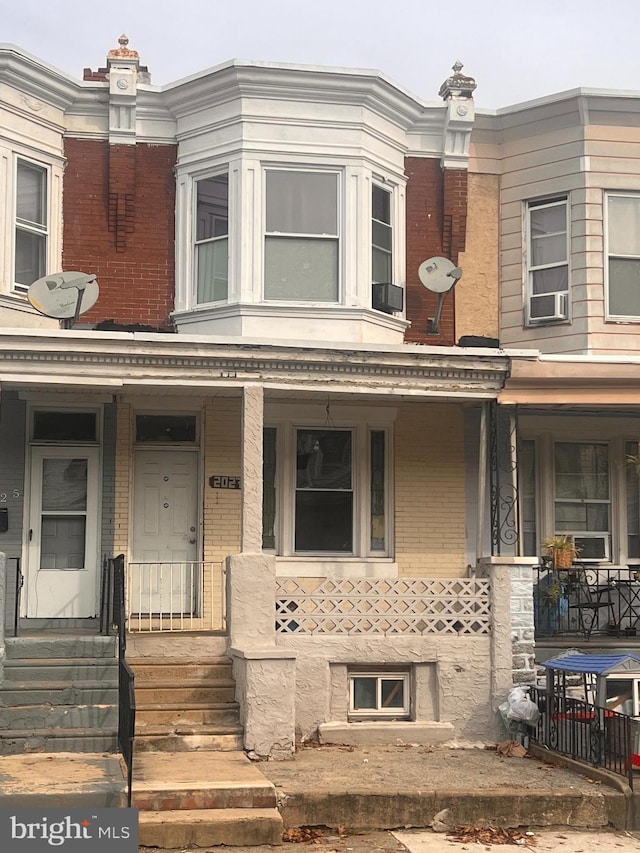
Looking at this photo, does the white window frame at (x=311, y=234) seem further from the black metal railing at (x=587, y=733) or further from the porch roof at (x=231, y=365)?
the black metal railing at (x=587, y=733)

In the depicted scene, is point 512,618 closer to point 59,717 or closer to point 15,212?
point 59,717

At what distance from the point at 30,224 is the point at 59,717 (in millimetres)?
6612

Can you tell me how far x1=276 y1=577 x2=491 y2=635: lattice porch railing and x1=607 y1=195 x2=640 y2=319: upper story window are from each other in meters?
4.58

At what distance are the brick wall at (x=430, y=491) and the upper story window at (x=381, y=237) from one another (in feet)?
5.99

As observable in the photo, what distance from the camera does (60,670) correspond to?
11.9 meters

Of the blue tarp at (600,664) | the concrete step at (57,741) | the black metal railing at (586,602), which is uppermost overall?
the black metal railing at (586,602)

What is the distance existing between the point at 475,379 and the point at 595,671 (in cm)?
362

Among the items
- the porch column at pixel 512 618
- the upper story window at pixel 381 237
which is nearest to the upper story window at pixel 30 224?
the upper story window at pixel 381 237

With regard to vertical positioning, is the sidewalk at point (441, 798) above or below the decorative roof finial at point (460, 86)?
below

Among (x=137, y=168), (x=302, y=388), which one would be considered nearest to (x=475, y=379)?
(x=302, y=388)

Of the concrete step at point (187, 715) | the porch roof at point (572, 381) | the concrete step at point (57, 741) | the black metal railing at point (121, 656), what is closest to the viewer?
the black metal railing at point (121, 656)

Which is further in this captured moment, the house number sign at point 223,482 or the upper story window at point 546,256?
the upper story window at point 546,256

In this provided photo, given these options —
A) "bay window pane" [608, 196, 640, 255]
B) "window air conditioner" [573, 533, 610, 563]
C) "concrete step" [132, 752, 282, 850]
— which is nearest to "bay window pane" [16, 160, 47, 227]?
"bay window pane" [608, 196, 640, 255]

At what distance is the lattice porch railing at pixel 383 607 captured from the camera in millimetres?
12812
